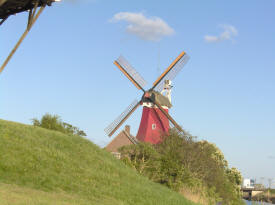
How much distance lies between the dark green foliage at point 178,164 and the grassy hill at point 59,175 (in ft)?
31.8

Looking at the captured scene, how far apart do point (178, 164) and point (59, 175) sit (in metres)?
22.3

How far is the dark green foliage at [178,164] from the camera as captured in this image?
38.2 meters

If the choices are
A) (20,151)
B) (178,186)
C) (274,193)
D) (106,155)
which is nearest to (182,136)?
(178,186)

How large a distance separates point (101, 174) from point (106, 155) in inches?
256

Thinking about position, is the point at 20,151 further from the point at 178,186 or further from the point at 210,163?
the point at 210,163

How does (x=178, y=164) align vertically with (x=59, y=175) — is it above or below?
above

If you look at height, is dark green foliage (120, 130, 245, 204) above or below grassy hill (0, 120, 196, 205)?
above

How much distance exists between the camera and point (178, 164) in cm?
4194

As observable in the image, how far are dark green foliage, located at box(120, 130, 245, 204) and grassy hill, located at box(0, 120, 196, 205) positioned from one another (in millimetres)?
9690

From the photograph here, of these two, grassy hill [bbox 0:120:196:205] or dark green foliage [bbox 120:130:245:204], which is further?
dark green foliage [bbox 120:130:245:204]

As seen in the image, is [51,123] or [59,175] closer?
[59,175]

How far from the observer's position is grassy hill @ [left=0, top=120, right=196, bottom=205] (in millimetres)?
17422

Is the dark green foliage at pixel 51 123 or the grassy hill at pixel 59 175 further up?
the dark green foliage at pixel 51 123

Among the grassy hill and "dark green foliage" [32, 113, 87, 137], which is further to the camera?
"dark green foliage" [32, 113, 87, 137]
